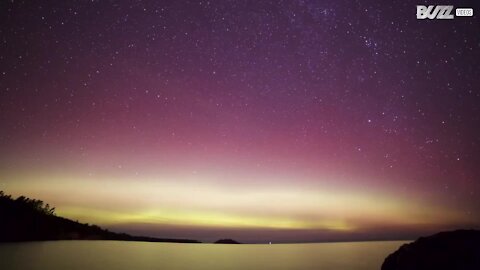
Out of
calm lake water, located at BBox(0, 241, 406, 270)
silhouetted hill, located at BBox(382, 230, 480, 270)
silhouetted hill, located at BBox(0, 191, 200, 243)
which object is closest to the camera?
silhouetted hill, located at BBox(382, 230, 480, 270)

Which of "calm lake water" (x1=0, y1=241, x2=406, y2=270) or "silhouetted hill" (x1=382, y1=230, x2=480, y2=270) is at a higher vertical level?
"silhouetted hill" (x1=382, y1=230, x2=480, y2=270)

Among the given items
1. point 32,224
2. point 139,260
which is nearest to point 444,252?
point 139,260

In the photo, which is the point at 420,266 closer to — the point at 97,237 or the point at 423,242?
the point at 423,242

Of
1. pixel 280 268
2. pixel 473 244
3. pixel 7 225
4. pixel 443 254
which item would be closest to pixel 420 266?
pixel 443 254

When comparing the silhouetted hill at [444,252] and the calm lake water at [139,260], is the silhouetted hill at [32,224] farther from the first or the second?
the silhouetted hill at [444,252]

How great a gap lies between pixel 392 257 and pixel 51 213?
126546mm

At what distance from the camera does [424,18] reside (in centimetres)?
2192

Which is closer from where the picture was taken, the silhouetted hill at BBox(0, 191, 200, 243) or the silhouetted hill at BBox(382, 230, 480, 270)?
the silhouetted hill at BBox(382, 230, 480, 270)

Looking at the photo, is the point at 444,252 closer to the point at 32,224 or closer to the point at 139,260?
the point at 139,260

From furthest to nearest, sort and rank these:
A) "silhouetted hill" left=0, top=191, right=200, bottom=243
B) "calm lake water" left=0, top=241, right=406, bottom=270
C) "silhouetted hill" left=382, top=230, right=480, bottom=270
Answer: "silhouetted hill" left=0, top=191, right=200, bottom=243 → "calm lake water" left=0, top=241, right=406, bottom=270 → "silhouetted hill" left=382, top=230, right=480, bottom=270

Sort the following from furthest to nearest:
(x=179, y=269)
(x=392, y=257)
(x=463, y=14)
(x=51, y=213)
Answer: (x=51, y=213) < (x=179, y=269) < (x=392, y=257) < (x=463, y=14)

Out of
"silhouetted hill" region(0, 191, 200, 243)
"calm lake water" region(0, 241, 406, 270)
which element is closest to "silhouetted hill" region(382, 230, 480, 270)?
"calm lake water" region(0, 241, 406, 270)

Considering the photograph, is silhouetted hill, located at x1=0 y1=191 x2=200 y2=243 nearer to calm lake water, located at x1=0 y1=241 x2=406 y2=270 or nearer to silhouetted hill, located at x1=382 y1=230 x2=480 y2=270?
calm lake water, located at x1=0 y1=241 x2=406 y2=270

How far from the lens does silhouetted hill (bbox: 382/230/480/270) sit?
19.3 metres
